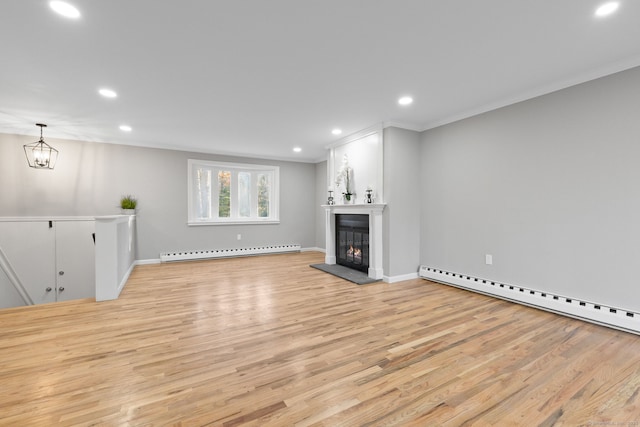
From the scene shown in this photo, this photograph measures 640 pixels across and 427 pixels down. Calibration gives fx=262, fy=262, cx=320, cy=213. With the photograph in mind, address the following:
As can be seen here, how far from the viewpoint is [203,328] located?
247 centimetres

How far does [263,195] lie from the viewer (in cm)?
671

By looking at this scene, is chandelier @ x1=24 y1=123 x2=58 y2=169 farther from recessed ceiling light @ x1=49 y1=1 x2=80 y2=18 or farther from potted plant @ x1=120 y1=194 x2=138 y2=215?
recessed ceiling light @ x1=49 y1=1 x2=80 y2=18

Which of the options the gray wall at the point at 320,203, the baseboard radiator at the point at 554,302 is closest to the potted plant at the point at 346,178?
the gray wall at the point at 320,203

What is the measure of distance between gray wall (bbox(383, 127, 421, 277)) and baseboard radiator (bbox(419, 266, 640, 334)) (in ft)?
1.97

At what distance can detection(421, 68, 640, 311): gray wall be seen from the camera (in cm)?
243

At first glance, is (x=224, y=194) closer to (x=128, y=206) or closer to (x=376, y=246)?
(x=128, y=206)

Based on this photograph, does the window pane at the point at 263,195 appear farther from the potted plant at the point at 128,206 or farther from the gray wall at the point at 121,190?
the potted plant at the point at 128,206

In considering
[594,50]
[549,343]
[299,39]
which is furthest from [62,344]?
[594,50]

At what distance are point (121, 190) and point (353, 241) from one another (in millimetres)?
4597

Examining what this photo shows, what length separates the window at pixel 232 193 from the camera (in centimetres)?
587

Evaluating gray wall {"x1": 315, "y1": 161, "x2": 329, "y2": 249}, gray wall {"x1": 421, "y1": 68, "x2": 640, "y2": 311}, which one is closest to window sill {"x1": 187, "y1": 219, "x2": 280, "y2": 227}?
gray wall {"x1": 315, "y1": 161, "x2": 329, "y2": 249}

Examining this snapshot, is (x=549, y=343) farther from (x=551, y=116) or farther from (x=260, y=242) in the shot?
(x=260, y=242)

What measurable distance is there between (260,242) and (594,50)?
6.08 metres

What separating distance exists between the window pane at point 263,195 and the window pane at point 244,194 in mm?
258
